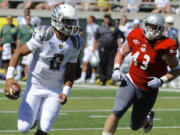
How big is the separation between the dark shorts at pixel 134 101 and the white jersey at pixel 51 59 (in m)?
0.69

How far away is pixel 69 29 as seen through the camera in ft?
18.4

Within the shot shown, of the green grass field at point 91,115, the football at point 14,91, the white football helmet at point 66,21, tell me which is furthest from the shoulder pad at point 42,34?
the green grass field at point 91,115

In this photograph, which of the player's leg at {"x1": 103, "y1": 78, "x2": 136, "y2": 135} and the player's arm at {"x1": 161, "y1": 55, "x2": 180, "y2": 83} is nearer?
the player's leg at {"x1": 103, "y1": 78, "x2": 136, "y2": 135}

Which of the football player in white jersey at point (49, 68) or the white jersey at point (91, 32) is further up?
the football player in white jersey at point (49, 68)

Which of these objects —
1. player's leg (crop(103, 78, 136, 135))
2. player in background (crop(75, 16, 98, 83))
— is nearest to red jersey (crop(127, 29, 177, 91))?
player's leg (crop(103, 78, 136, 135))

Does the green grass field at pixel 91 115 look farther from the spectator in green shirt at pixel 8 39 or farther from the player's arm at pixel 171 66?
the spectator in green shirt at pixel 8 39

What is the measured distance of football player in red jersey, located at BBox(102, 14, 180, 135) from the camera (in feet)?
19.6

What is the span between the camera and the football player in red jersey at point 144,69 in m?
5.96

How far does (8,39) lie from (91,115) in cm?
569

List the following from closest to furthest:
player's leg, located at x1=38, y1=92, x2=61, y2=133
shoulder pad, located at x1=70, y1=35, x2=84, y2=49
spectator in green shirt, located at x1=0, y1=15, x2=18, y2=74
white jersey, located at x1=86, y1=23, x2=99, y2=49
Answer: player's leg, located at x1=38, y1=92, x2=61, y2=133, shoulder pad, located at x1=70, y1=35, x2=84, y2=49, spectator in green shirt, located at x1=0, y1=15, x2=18, y2=74, white jersey, located at x1=86, y1=23, x2=99, y2=49

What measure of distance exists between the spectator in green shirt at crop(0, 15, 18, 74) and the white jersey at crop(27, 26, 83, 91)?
8.02 m

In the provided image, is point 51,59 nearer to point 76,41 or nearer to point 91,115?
point 76,41

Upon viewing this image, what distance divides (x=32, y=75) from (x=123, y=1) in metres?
12.2

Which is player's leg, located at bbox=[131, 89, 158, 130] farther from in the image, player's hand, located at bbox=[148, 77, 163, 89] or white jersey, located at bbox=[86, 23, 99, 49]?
white jersey, located at bbox=[86, 23, 99, 49]
